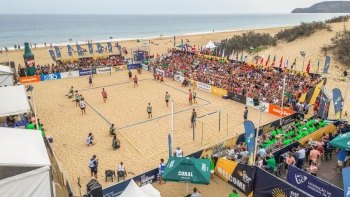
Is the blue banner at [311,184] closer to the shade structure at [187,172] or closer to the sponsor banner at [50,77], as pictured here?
the shade structure at [187,172]

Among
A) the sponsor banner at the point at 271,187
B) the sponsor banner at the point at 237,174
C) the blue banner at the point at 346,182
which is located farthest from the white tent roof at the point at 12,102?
the blue banner at the point at 346,182

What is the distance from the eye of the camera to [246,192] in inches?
389

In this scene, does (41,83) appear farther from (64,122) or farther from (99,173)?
(99,173)

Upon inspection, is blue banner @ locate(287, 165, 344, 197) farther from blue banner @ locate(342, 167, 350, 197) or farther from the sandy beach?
the sandy beach

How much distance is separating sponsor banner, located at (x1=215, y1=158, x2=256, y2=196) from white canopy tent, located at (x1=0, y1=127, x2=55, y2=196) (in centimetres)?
634

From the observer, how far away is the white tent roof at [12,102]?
14754 mm

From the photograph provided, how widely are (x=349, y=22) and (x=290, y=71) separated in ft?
119

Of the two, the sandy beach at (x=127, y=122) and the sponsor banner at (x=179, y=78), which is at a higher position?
the sponsor banner at (x=179, y=78)

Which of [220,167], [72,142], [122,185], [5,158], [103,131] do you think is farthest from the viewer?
[103,131]

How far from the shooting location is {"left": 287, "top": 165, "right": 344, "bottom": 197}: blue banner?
315 inches

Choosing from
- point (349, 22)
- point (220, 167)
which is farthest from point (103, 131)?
point (349, 22)

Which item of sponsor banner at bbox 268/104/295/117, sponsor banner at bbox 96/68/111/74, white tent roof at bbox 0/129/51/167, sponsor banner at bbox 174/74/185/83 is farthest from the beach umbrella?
A: sponsor banner at bbox 96/68/111/74

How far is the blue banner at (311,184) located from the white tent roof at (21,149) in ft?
25.8

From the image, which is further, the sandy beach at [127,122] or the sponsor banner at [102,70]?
the sponsor banner at [102,70]
